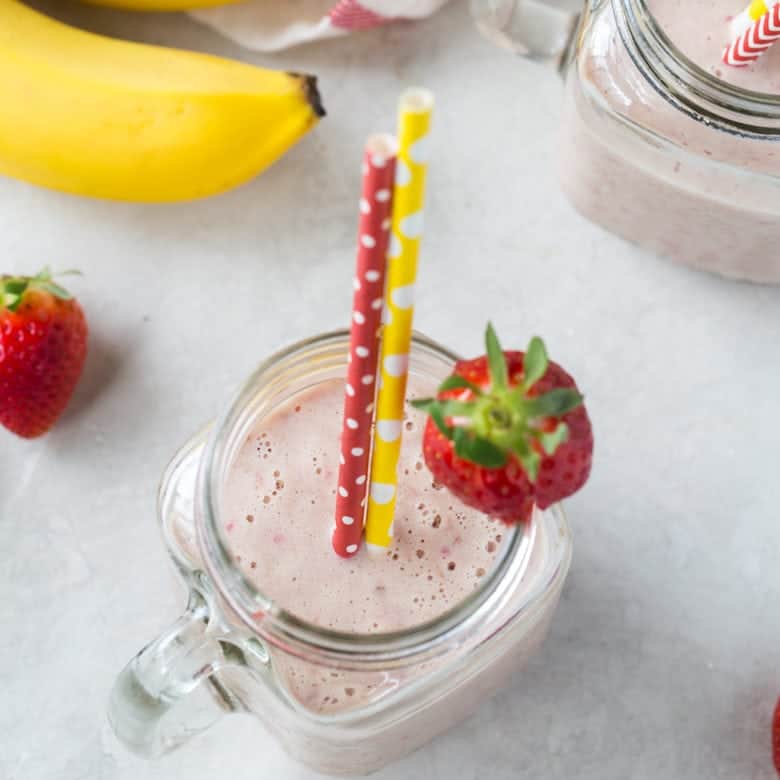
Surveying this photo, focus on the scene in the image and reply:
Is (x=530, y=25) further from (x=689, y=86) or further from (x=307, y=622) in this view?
(x=307, y=622)

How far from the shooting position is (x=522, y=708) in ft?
3.84

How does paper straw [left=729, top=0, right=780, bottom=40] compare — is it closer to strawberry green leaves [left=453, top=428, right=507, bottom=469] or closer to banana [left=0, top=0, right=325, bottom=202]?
banana [left=0, top=0, right=325, bottom=202]

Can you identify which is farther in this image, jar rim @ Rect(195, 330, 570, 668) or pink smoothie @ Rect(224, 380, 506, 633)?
pink smoothie @ Rect(224, 380, 506, 633)

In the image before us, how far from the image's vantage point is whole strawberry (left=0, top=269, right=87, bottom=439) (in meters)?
1.15

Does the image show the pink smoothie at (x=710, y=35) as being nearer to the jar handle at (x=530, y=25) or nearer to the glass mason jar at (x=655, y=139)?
the glass mason jar at (x=655, y=139)

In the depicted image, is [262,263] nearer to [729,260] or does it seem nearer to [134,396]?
[134,396]

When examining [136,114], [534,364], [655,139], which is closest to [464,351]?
[655,139]

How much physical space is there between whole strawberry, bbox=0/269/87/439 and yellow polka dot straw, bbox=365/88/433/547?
0.38 m

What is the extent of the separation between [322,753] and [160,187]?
1.72 ft

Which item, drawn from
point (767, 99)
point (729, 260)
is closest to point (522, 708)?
point (729, 260)

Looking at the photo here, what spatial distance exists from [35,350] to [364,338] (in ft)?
1.59

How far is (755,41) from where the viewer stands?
1055 millimetres

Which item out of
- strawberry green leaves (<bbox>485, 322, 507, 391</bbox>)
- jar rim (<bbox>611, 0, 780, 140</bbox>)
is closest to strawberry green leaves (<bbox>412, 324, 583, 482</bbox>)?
strawberry green leaves (<bbox>485, 322, 507, 391</bbox>)

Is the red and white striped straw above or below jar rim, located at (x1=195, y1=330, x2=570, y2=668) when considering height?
above
